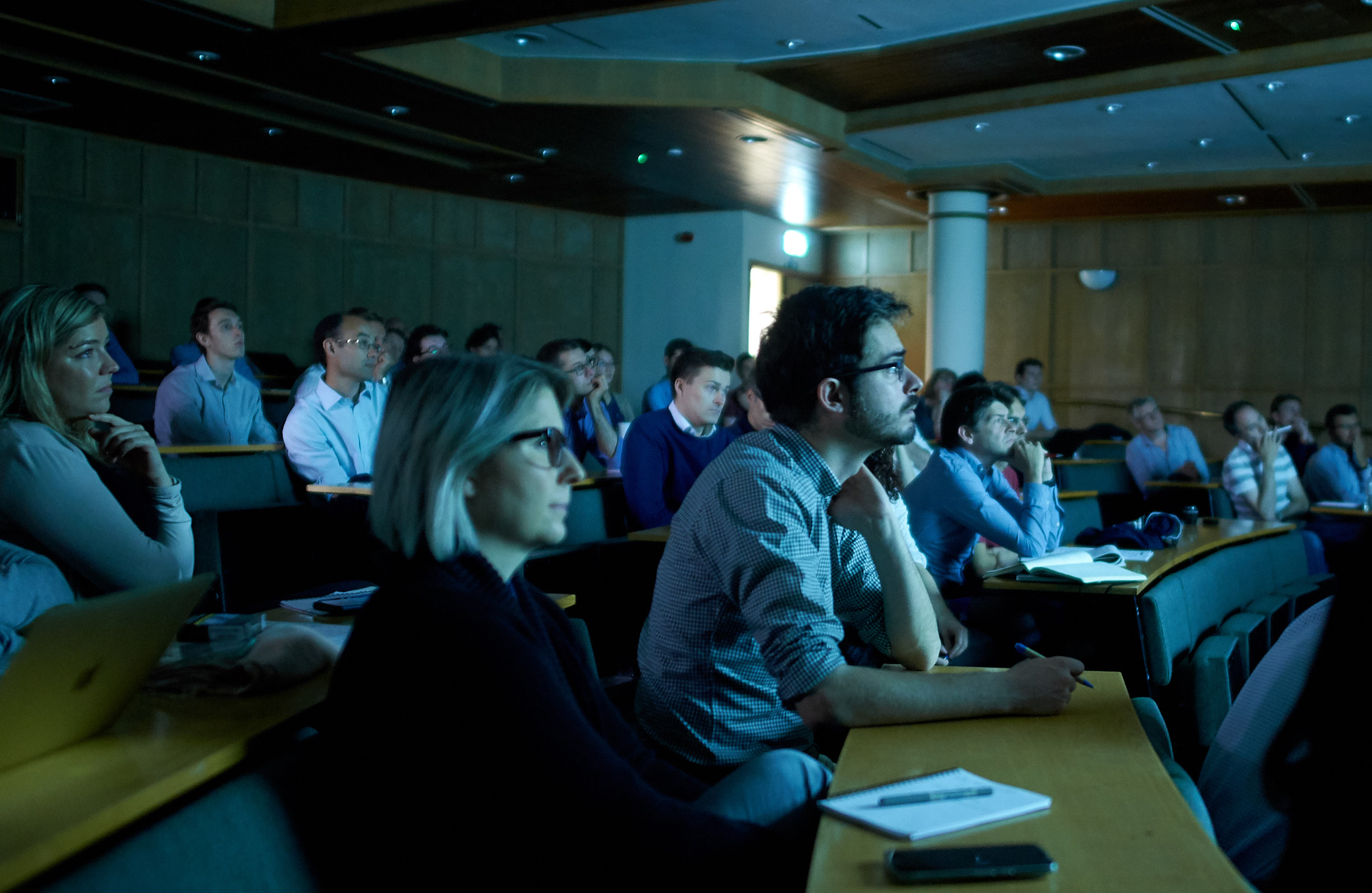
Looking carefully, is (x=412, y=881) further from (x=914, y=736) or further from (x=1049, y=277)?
(x=1049, y=277)

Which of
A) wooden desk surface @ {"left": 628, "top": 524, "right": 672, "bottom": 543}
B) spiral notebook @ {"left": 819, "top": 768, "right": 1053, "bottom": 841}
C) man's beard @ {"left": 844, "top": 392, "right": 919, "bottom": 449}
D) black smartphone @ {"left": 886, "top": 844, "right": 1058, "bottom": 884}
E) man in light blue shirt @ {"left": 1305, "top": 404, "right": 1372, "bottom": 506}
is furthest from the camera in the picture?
man in light blue shirt @ {"left": 1305, "top": 404, "right": 1372, "bottom": 506}

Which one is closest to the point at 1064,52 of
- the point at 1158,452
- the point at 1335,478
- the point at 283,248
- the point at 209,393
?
the point at 1158,452

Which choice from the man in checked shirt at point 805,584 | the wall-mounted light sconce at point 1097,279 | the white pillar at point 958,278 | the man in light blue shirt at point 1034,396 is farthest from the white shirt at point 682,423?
the wall-mounted light sconce at point 1097,279

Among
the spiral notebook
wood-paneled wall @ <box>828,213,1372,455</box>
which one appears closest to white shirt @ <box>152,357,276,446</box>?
the spiral notebook

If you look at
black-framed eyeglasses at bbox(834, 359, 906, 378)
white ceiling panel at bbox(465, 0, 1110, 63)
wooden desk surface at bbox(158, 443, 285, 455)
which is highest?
white ceiling panel at bbox(465, 0, 1110, 63)

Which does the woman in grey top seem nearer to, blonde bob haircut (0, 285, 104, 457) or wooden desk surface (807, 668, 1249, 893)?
blonde bob haircut (0, 285, 104, 457)

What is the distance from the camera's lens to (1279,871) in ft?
3.22

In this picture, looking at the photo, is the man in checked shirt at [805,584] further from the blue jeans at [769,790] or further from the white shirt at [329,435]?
the white shirt at [329,435]

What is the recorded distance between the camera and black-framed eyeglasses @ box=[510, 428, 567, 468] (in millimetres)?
1486

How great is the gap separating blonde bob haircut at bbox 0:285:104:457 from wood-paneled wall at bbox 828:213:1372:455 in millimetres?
11992

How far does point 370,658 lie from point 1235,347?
1313 cm

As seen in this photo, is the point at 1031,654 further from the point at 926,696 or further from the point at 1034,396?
the point at 1034,396

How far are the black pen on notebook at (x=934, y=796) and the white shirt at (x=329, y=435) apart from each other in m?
3.64

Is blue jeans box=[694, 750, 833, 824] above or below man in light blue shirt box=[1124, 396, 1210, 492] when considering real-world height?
below
